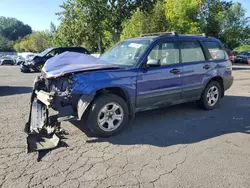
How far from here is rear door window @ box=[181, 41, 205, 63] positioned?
5.42m

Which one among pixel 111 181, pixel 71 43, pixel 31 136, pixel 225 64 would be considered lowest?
pixel 111 181

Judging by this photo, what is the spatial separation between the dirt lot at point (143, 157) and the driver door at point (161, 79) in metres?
0.53

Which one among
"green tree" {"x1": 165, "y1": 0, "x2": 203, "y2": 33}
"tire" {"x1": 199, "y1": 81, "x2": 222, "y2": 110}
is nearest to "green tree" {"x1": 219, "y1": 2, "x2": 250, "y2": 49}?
"green tree" {"x1": 165, "y1": 0, "x2": 203, "y2": 33}

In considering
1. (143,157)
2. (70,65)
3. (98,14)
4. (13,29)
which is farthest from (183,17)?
(13,29)

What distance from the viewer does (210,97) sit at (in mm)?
6145

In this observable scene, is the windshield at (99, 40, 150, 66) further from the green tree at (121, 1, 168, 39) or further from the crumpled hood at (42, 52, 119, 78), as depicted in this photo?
the green tree at (121, 1, 168, 39)

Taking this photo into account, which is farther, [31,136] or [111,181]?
[31,136]

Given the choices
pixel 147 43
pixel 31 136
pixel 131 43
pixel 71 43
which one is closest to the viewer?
pixel 31 136

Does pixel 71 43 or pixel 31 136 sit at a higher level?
pixel 71 43

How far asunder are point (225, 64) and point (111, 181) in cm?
476

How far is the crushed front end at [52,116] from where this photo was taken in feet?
12.9

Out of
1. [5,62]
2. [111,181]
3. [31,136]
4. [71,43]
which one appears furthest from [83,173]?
[5,62]

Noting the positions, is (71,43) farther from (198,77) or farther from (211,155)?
(211,155)

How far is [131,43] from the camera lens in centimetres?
530
